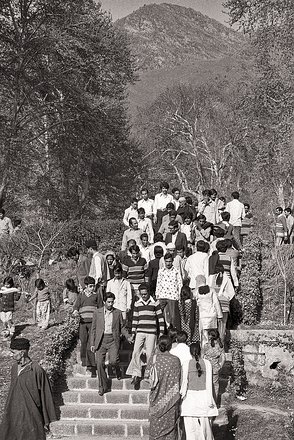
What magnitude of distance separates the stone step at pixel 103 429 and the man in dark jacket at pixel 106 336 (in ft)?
2.26

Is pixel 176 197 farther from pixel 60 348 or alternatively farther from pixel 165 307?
pixel 60 348

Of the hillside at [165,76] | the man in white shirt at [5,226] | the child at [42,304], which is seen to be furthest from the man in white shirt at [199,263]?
the hillside at [165,76]

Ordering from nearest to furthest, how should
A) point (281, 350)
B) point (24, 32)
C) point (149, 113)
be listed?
point (281, 350)
point (24, 32)
point (149, 113)

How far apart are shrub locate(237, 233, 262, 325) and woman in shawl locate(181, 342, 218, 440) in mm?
5371

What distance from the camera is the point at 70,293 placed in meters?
14.8

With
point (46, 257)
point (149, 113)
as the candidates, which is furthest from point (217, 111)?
point (46, 257)

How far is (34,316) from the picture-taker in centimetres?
1493

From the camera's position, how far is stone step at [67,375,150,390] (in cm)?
1148

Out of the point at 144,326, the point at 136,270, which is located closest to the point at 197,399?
the point at 144,326

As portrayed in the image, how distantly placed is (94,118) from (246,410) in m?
16.6

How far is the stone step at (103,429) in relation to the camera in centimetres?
1054

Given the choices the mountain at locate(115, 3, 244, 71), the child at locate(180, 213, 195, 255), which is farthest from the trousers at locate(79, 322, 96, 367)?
the mountain at locate(115, 3, 244, 71)

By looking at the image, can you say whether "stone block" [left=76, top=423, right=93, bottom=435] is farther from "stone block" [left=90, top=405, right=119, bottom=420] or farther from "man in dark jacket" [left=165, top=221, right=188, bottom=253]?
"man in dark jacket" [left=165, top=221, right=188, bottom=253]

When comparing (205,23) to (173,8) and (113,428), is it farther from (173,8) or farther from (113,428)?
(113,428)
